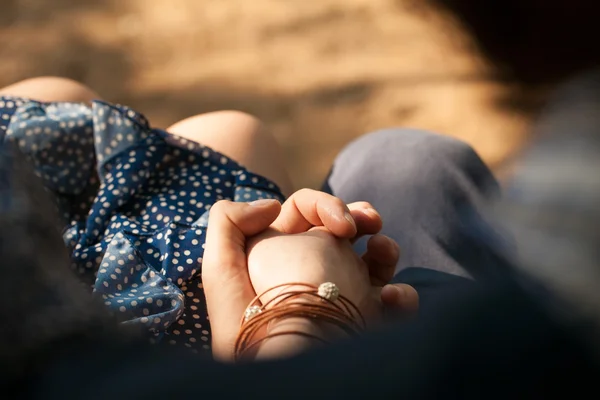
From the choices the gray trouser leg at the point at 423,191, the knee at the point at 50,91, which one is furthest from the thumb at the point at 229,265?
the knee at the point at 50,91

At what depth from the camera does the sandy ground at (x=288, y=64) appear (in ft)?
4.10

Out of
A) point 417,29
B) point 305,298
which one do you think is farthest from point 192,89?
point 305,298

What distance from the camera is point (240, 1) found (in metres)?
1.50

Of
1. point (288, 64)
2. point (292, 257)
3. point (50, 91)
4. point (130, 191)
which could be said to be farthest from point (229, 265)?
point (288, 64)

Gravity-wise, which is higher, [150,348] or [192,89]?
[150,348]

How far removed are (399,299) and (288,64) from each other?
956 millimetres

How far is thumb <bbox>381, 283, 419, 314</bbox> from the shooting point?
489 millimetres

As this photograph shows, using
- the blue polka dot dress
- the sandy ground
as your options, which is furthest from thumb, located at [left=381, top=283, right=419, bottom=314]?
the sandy ground

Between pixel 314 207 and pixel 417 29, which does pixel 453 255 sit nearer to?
pixel 314 207

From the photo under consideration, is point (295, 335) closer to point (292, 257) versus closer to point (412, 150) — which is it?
point (292, 257)

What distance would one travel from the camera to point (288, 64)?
1380 millimetres

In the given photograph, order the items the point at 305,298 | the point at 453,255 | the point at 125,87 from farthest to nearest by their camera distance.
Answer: the point at 125,87
the point at 453,255
the point at 305,298

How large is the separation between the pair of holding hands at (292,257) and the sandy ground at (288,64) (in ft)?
1.95

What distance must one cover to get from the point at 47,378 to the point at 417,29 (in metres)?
1.32
